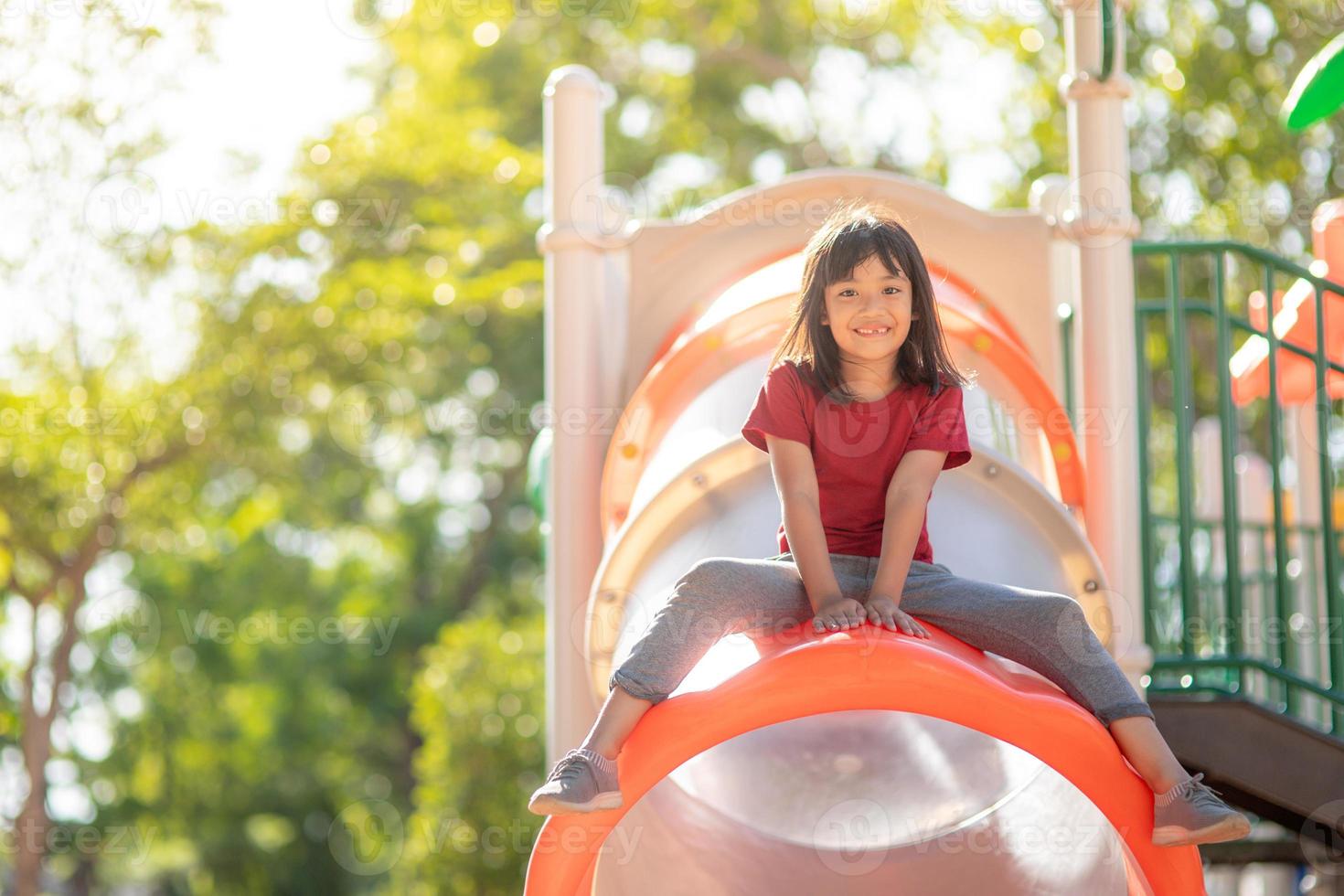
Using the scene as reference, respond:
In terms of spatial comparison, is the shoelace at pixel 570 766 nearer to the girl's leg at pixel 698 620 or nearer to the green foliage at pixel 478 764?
the girl's leg at pixel 698 620

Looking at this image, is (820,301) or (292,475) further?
(292,475)

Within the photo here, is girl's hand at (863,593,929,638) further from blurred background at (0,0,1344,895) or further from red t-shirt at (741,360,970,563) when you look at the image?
blurred background at (0,0,1344,895)

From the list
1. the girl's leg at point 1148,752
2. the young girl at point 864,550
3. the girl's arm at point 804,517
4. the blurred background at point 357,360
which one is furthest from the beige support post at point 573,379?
the blurred background at point 357,360

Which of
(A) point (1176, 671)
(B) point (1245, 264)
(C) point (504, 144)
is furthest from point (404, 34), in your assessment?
(A) point (1176, 671)

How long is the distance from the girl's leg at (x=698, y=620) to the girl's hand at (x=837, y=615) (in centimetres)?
11

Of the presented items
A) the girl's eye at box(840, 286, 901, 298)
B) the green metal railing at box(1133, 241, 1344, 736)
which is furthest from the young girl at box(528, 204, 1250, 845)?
the green metal railing at box(1133, 241, 1344, 736)

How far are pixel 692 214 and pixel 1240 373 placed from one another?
2.51m

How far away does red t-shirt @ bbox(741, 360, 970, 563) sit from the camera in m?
2.83

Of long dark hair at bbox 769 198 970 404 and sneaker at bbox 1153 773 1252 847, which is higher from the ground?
long dark hair at bbox 769 198 970 404

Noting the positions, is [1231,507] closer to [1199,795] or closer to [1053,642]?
[1053,642]

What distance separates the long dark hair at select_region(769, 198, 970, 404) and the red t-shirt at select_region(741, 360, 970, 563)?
0.03 m

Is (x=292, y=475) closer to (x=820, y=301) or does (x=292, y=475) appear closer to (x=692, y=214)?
(x=692, y=214)

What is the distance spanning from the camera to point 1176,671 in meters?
4.05

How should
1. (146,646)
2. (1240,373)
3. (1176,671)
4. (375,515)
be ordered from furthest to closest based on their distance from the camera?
(375,515)
(146,646)
(1240,373)
(1176,671)
